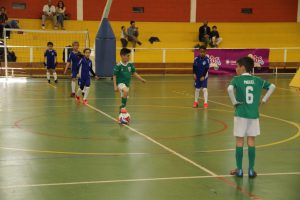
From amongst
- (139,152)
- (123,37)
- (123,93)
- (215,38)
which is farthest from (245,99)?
(215,38)

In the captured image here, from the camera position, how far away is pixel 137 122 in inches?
545

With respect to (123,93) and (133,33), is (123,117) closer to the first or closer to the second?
(123,93)

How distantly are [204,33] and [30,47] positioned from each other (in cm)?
1231

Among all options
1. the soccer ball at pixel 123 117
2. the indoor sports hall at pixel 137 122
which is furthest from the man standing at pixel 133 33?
the soccer ball at pixel 123 117

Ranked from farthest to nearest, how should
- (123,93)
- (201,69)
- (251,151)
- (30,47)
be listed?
(30,47) < (201,69) < (123,93) < (251,151)

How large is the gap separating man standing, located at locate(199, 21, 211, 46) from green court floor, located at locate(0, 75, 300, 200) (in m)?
16.9

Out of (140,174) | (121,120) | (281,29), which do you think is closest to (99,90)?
(121,120)

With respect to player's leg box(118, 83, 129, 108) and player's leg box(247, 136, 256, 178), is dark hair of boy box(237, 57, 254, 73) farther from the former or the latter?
player's leg box(118, 83, 129, 108)

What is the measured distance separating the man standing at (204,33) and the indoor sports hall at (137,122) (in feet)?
0.47

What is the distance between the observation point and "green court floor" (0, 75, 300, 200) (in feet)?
24.8

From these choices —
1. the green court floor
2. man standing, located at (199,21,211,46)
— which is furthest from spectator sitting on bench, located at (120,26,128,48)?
→ the green court floor

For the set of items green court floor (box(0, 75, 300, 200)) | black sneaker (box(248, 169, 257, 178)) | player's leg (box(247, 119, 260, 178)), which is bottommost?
green court floor (box(0, 75, 300, 200))

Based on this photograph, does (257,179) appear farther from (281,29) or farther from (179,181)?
(281,29)

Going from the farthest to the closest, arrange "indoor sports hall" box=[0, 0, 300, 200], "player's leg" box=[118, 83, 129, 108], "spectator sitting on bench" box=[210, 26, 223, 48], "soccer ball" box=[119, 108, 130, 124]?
"spectator sitting on bench" box=[210, 26, 223, 48] → "player's leg" box=[118, 83, 129, 108] → "soccer ball" box=[119, 108, 130, 124] → "indoor sports hall" box=[0, 0, 300, 200]
